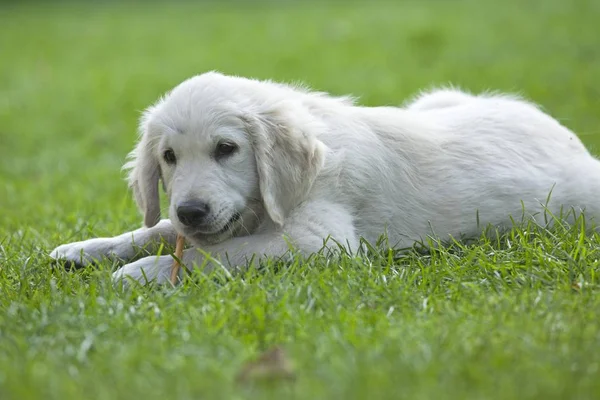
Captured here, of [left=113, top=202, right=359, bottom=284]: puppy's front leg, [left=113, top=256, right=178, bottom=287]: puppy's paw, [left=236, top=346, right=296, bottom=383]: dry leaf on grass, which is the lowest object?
[left=113, top=256, right=178, bottom=287]: puppy's paw

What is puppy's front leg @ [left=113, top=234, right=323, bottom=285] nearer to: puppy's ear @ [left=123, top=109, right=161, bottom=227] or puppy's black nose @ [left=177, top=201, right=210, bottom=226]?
puppy's black nose @ [left=177, top=201, right=210, bottom=226]

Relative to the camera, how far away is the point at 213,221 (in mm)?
4512

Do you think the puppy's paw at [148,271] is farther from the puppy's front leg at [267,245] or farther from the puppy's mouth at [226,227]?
the puppy's mouth at [226,227]

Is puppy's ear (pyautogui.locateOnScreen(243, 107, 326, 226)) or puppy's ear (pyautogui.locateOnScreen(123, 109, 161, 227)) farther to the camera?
puppy's ear (pyautogui.locateOnScreen(123, 109, 161, 227))

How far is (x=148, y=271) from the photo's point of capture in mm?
4566

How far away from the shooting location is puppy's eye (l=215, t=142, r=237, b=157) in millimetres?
4648

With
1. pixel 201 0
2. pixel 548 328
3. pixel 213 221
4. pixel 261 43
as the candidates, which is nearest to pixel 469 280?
pixel 548 328

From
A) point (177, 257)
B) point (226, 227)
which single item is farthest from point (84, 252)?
point (226, 227)

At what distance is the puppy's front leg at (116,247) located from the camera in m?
4.94

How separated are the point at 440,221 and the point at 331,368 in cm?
218

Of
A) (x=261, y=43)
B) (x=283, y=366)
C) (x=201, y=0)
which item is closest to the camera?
(x=283, y=366)

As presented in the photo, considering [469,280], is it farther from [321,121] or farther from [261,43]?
[261,43]

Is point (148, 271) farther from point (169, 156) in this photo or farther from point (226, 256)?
point (169, 156)

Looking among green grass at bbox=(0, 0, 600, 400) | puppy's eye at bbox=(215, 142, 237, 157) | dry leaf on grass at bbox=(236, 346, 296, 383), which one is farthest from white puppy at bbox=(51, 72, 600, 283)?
dry leaf on grass at bbox=(236, 346, 296, 383)
